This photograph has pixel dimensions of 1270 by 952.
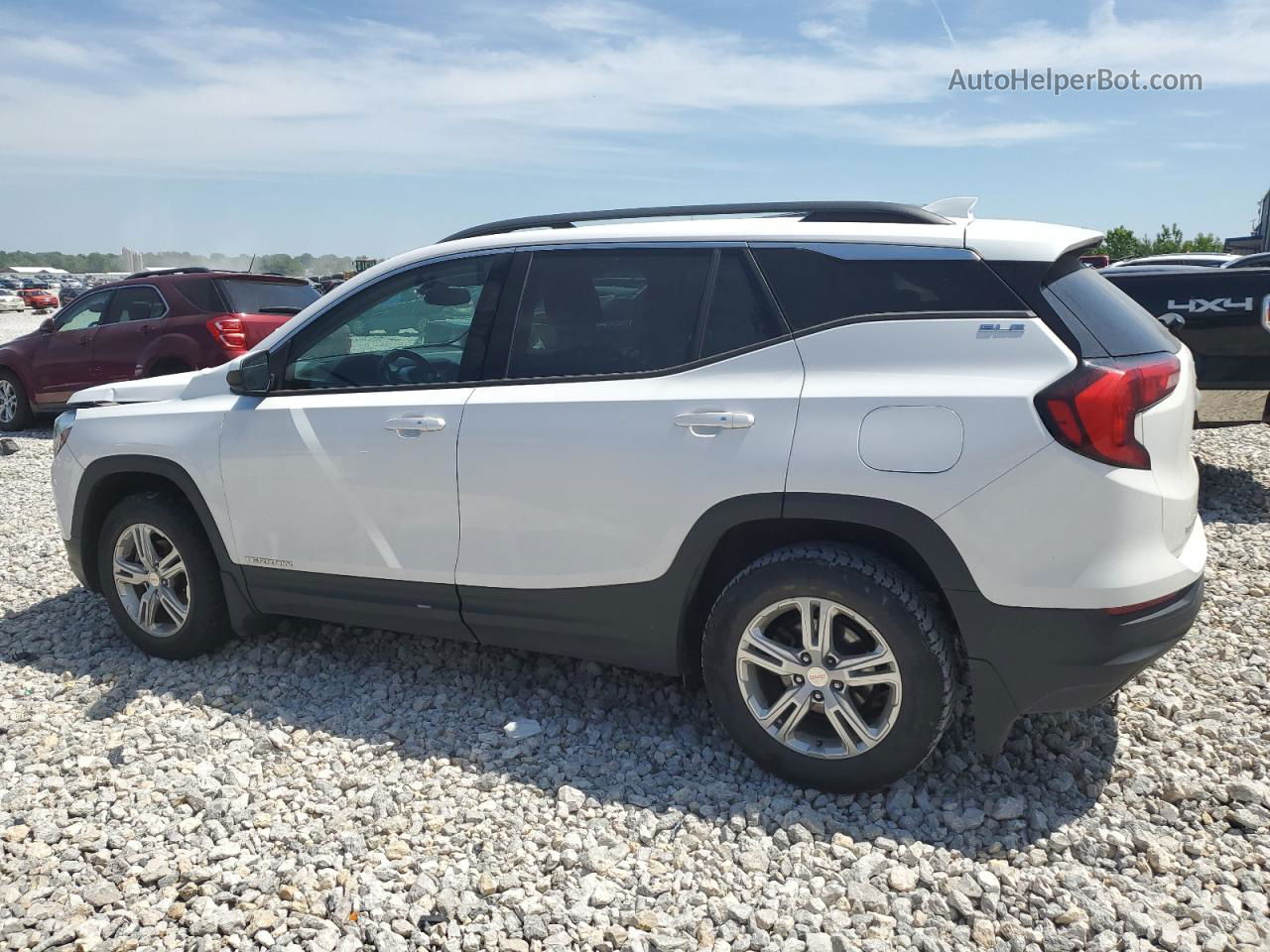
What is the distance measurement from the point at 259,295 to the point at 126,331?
168cm

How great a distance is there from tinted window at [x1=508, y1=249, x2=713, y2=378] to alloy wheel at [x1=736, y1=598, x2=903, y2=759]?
3.09 ft

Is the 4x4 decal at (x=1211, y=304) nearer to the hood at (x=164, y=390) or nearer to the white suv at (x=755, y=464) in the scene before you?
the white suv at (x=755, y=464)

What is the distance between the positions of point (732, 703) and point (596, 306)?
147 cm

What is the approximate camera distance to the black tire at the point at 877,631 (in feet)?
10.2

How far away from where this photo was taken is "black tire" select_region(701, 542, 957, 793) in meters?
3.12

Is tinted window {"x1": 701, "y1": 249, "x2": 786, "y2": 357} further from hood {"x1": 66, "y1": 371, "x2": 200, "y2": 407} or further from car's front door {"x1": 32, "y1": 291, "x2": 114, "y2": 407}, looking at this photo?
car's front door {"x1": 32, "y1": 291, "x2": 114, "y2": 407}

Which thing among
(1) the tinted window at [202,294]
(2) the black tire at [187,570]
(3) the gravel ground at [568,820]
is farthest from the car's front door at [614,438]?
(1) the tinted window at [202,294]

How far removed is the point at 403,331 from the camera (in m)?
4.11

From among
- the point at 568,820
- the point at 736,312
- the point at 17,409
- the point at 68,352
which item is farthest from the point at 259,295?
the point at 568,820

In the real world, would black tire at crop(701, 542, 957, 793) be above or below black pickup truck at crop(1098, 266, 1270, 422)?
below

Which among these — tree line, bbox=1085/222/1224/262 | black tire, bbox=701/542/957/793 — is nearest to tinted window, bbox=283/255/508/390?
black tire, bbox=701/542/957/793

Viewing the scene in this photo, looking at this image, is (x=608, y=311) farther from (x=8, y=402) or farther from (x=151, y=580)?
(x=8, y=402)

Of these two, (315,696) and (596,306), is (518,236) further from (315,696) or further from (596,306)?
(315,696)

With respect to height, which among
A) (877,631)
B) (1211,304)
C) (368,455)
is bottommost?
(877,631)
